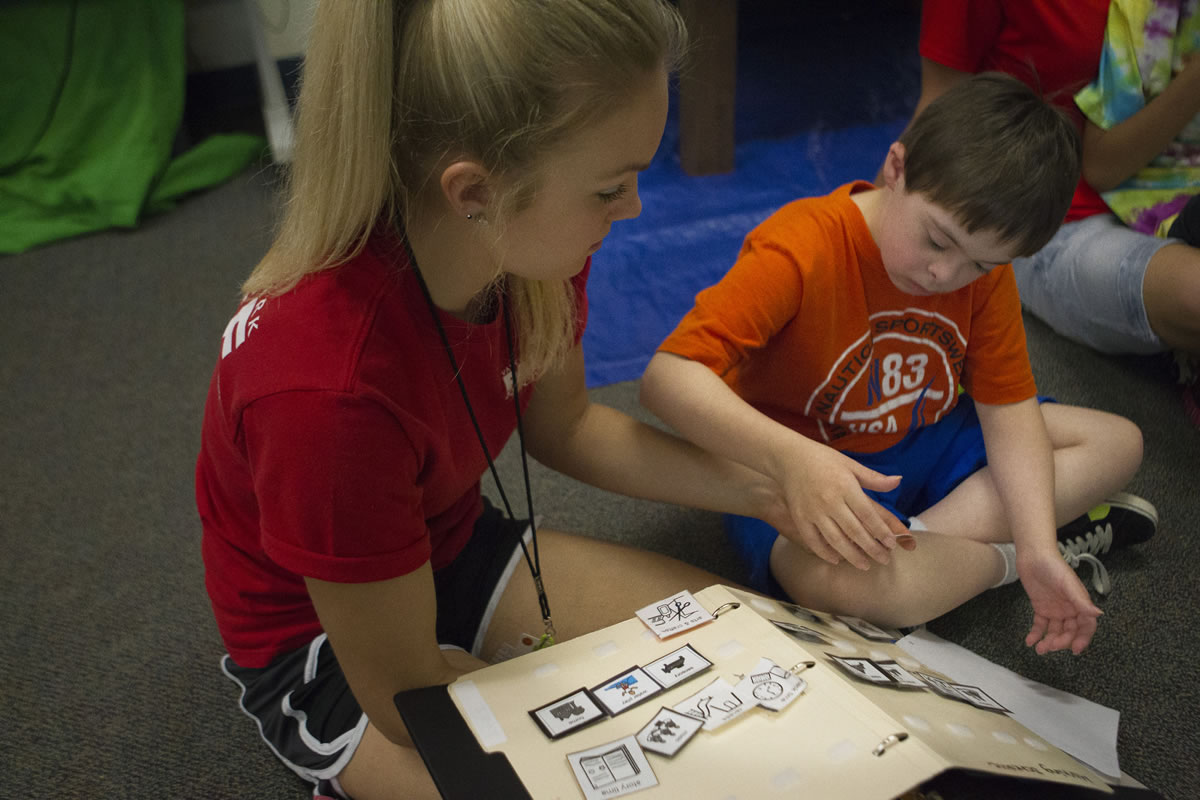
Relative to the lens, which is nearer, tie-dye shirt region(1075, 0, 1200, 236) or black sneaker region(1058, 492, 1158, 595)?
black sneaker region(1058, 492, 1158, 595)

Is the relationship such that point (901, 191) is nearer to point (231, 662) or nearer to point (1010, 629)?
point (1010, 629)

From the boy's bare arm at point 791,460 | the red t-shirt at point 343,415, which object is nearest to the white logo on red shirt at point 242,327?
the red t-shirt at point 343,415

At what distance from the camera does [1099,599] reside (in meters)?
1.05

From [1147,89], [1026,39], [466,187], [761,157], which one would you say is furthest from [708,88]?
[466,187]

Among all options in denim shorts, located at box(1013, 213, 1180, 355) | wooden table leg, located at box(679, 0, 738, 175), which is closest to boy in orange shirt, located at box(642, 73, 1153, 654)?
denim shorts, located at box(1013, 213, 1180, 355)

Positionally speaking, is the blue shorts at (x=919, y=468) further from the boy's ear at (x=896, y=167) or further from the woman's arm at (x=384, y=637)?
the woman's arm at (x=384, y=637)

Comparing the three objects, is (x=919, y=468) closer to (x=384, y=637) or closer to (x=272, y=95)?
(x=384, y=637)

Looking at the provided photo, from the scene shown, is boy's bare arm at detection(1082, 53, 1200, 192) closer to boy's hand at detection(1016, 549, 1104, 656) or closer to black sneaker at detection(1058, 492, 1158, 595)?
black sneaker at detection(1058, 492, 1158, 595)

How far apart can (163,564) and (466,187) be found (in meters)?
0.85

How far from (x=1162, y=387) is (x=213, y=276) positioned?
1.80 m

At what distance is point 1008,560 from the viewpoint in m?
1.00

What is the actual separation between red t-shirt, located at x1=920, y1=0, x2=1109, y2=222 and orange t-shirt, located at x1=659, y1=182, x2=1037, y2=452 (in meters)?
0.52

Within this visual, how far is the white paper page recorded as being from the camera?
82cm

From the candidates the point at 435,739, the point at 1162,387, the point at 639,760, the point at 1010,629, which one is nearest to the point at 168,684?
the point at 435,739
